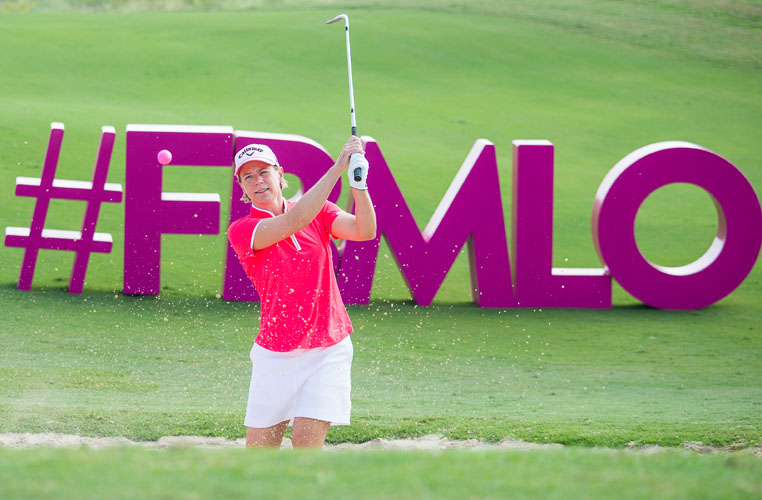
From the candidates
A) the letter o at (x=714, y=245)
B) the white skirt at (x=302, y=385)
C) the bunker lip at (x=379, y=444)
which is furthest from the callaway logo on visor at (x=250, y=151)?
the letter o at (x=714, y=245)

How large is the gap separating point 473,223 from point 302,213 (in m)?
7.23

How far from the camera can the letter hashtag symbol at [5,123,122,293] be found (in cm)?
1124

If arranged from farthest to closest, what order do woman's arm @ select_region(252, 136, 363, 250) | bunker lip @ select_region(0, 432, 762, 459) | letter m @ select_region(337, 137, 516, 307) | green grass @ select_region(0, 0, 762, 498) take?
letter m @ select_region(337, 137, 516, 307) → green grass @ select_region(0, 0, 762, 498) → bunker lip @ select_region(0, 432, 762, 459) → woman's arm @ select_region(252, 136, 363, 250)

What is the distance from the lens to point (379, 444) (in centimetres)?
690

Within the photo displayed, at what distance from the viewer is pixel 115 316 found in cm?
1069

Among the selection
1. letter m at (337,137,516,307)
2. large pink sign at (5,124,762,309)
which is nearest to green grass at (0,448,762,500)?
large pink sign at (5,124,762,309)

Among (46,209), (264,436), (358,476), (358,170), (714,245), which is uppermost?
(358,170)

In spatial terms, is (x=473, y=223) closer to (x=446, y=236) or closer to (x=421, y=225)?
(x=446, y=236)

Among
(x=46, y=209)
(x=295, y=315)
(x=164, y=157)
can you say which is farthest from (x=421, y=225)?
(x=295, y=315)

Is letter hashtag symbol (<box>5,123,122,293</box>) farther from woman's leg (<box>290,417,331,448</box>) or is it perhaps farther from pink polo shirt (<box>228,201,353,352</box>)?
woman's leg (<box>290,417,331,448</box>)

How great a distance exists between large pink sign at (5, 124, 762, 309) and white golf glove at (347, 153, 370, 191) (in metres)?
6.49

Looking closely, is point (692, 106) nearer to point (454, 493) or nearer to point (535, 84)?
point (535, 84)

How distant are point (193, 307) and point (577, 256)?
19.2 feet

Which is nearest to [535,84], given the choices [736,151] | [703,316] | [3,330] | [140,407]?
[736,151]
